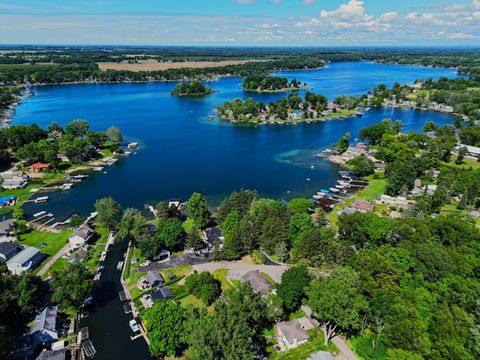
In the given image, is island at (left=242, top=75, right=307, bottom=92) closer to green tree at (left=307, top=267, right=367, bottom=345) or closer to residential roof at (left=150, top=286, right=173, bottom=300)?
residential roof at (left=150, top=286, right=173, bottom=300)

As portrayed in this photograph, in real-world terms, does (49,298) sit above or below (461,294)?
below

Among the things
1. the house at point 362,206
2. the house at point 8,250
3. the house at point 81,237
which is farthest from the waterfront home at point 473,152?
the house at point 8,250

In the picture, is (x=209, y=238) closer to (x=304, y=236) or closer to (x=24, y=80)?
(x=304, y=236)

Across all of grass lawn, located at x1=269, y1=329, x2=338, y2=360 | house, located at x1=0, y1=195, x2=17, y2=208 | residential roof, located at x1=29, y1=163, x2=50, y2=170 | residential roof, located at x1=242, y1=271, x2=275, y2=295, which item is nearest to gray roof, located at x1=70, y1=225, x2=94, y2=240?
house, located at x1=0, y1=195, x2=17, y2=208

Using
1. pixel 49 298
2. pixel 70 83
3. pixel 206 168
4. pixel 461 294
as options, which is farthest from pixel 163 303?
pixel 70 83

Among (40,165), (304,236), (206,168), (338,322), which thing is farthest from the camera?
(206,168)
